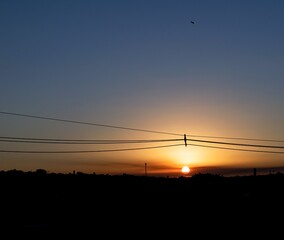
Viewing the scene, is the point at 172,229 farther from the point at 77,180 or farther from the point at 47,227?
the point at 77,180

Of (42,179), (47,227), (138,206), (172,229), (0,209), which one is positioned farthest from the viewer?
(42,179)

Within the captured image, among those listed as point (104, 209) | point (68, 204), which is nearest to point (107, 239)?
point (104, 209)

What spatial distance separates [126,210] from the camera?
118 feet

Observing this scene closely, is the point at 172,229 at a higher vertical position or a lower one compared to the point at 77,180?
lower

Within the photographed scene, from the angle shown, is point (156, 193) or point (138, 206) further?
point (156, 193)

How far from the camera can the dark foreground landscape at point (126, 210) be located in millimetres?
28375

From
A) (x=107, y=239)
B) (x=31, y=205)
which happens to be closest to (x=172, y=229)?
(x=107, y=239)

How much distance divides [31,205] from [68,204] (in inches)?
125

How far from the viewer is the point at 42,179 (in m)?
51.7

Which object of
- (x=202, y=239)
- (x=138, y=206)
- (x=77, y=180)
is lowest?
(x=202, y=239)

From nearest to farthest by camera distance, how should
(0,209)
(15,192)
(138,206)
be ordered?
(0,209), (138,206), (15,192)

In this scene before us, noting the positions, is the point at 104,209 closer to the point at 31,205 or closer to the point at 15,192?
the point at 31,205

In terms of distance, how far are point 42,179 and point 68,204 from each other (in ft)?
49.2

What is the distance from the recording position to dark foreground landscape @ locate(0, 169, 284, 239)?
28.4 meters
